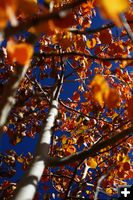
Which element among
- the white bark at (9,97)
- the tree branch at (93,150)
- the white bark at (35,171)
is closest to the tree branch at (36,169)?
the white bark at (35,171)

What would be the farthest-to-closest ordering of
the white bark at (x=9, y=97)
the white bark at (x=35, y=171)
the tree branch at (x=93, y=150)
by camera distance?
the tree branch at (x=93, y=150) < the white bark at (x=35, y=171) < the white bark at (x=9, y=97)

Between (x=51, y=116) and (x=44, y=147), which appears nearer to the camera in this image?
(x=44, y=147)

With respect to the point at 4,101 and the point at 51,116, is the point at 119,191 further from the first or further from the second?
the point at 4,101

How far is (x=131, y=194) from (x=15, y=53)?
4920 mm

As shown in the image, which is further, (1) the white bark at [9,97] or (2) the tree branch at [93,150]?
(2) the tree branch at [93,150]

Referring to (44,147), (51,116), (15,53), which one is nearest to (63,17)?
(15,53)

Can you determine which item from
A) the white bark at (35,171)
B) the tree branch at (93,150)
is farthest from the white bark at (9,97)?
the tree branch at (93,150)

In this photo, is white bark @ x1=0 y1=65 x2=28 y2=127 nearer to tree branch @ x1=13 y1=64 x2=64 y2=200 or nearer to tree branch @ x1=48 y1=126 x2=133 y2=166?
tree branch @ x1=13 y1=64 x2=64 y2=200

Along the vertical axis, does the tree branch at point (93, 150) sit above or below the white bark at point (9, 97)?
below

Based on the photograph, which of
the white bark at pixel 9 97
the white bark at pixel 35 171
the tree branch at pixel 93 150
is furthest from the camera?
the tree branch at pixel 93 150

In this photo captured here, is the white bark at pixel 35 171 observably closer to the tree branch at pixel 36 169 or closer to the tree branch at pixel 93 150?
the tree branch at pixel 36 169

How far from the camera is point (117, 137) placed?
10.4ft

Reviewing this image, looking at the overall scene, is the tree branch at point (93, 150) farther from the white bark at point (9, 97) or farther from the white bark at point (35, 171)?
the white bark at point (9, 97)

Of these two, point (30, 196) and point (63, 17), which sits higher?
point (63, 17)
